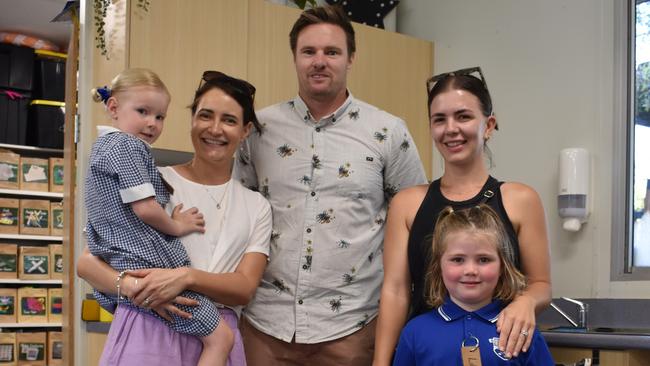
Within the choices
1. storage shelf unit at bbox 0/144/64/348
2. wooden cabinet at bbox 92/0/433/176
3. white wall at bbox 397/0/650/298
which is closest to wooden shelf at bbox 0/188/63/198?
storage shelf unit at bbox 0/144/64/348

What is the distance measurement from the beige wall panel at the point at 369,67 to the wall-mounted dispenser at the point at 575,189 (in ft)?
2.44

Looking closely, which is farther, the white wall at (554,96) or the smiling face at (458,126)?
the white wall at (554,96)

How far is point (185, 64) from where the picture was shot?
2.95 metres

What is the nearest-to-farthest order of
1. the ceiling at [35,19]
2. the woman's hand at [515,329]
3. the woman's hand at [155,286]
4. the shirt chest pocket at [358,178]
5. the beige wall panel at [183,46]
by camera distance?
the woman's hand at [515,329] < the woman's hand at [155,286] < the shirt chest pocket at [358,178] < the beige wall panel at [183,46] < the ceiling at [35,19]

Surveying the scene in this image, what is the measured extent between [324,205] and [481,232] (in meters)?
0.48

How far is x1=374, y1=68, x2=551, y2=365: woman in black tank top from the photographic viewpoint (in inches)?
63.6

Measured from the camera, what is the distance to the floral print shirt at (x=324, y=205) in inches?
74.7

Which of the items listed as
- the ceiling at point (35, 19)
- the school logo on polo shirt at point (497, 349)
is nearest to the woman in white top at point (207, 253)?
the school logo on polo shirt at point (497, 349)

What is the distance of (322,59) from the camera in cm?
190

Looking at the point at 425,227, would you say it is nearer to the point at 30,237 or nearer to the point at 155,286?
the point at 155,286

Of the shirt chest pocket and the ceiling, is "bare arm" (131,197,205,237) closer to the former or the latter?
the shirt chest pocket

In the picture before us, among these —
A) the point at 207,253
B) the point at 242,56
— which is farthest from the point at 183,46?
the point at 207,253

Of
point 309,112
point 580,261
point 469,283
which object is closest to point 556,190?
point 580,261

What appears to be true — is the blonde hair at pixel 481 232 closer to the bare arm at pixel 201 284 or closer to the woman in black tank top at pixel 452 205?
the woman in black tank top at pixel 452 205
